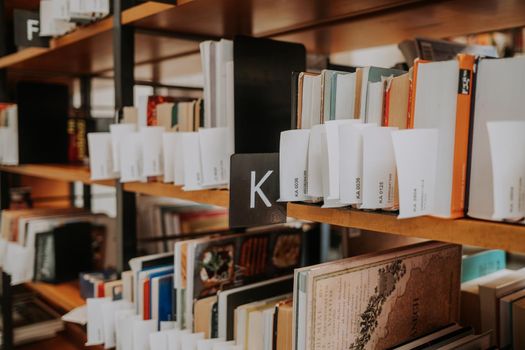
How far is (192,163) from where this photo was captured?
104cm

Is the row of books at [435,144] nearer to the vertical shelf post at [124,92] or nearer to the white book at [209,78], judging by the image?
the white book at [209,78]

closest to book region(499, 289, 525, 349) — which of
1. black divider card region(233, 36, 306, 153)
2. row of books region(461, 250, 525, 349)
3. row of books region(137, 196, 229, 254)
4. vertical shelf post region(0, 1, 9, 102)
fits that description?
row of books region(461, 250, 525, 349)

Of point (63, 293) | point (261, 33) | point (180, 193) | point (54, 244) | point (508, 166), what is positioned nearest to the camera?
point (508, 166)

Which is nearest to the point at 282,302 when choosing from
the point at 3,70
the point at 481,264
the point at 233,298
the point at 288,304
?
the point at 288,304

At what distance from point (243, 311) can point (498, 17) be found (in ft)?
3.10

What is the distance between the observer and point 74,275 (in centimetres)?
200

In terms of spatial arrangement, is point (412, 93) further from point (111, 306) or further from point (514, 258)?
point (514, 258)

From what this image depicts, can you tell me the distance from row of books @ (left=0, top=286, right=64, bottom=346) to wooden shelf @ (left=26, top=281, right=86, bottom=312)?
0.76 feet

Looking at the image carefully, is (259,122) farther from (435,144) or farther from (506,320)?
(506,320)

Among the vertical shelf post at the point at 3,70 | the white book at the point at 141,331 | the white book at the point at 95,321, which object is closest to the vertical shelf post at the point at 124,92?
the white book at the point at 95,321

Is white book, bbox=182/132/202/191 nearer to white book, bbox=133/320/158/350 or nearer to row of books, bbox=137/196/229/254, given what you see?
white book, bbox=133/320/158/350

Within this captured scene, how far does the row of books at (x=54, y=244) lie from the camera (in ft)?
6.33

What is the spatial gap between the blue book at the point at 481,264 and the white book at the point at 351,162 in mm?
608

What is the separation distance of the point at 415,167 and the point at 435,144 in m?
0.04
